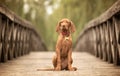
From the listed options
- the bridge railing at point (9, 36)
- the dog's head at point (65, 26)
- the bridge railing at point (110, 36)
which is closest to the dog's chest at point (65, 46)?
the dog's head at point (65, 26)

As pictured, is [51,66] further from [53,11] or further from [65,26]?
[53,11]

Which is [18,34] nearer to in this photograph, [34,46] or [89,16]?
[34,46]

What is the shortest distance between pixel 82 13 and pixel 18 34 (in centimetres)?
1260

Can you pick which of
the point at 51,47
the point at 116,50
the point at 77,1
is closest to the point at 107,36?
the point at 116,50

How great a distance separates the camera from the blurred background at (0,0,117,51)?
73.2 ft

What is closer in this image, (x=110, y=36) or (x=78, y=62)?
(x=110, y=36)

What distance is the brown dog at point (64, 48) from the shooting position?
25.0 feet

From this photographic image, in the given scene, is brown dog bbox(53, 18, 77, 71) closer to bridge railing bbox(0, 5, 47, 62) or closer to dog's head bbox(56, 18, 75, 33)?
dog's head bbox(56, 18, 75, 33)

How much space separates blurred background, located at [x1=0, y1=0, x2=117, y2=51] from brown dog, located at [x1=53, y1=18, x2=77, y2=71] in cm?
1174

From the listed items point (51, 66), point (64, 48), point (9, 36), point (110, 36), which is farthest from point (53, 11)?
point (64, 48)

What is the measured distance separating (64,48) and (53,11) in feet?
79.5

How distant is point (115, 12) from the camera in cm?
820

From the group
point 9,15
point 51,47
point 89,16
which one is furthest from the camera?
→ point 51,47

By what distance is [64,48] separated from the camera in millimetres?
7672
